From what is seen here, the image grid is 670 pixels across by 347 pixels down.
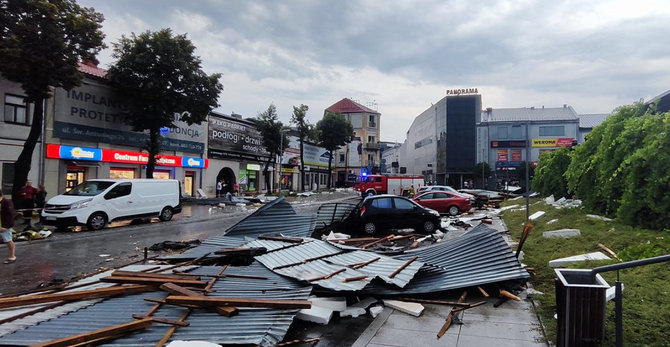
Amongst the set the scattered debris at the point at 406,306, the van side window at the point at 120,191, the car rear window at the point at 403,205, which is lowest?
the scattered debris at the point at 406,306

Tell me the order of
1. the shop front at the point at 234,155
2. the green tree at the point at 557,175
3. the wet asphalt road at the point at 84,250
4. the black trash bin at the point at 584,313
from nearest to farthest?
1. the black trash bin at the point at 584,313
2. the wet asphalt road at the point at 84,250
3. the green tree at the point at 557,175
4. the shop front at the point at 234,155

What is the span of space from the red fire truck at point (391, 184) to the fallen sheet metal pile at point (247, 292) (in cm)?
3088

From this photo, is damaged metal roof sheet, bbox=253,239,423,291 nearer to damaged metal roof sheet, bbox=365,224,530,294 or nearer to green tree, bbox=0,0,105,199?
damaged metal roof sheet, bbox=365,224,530,294

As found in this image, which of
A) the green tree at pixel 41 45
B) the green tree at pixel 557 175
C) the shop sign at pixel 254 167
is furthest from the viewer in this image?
the shop sign at pixel 254 167

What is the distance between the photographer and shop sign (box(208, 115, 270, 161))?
36.9m

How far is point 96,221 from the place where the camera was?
50.8 ft

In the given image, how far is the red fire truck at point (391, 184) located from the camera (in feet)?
128

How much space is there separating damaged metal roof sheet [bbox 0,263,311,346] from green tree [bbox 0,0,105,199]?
16.1 meters

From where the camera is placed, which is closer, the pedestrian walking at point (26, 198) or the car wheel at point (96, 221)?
the car wheel at point (96, 221)

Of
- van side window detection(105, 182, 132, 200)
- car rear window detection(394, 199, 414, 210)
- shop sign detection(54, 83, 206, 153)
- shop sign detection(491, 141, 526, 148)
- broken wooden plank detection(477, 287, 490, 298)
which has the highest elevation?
shop sign detection(491, 141, 526, 148)

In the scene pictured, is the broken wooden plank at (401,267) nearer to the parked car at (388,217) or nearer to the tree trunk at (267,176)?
the parked car at (388,217)

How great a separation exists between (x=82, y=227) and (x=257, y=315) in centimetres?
1486

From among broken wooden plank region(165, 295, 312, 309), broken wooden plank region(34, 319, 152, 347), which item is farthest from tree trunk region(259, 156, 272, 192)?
broken wooden plank region(34, 319, 152, 347)

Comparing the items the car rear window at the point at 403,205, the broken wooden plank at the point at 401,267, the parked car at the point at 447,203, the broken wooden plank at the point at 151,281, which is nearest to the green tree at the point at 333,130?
the parked car at the point at 447,203
